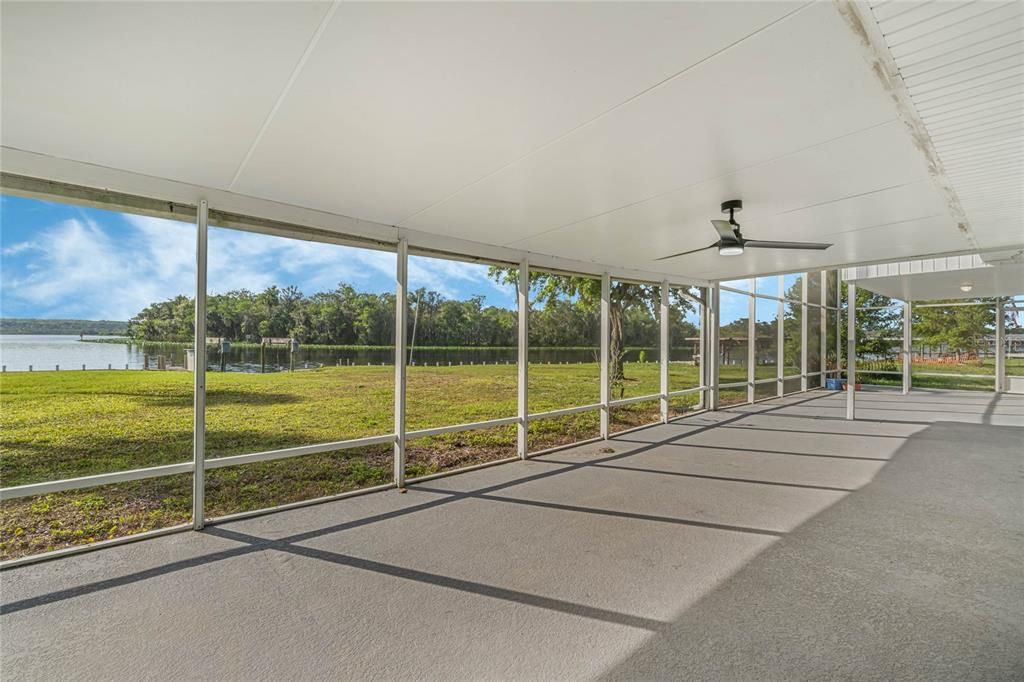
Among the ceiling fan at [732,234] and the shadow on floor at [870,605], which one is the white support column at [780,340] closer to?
the shadow on floor at [870,605]

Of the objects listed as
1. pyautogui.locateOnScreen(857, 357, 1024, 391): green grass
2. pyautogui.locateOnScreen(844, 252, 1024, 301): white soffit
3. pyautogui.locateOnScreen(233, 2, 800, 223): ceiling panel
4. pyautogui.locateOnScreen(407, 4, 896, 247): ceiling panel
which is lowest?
pyautogui.locateOnScreen(857, 357, 1024, 391): green grass

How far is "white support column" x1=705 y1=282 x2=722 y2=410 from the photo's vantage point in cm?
864

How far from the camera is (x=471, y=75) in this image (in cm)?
176

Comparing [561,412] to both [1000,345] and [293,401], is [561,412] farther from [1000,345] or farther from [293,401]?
[1000,345]

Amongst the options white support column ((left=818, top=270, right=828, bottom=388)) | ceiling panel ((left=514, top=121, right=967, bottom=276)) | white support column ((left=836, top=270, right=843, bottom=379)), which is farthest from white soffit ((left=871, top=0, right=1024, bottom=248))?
white support column ((left=836, top=270, right=843, bottom=379))

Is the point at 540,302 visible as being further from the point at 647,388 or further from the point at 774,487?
the point at 774,487

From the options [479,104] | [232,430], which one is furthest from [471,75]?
[232,430]

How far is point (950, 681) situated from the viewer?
5.71 ft

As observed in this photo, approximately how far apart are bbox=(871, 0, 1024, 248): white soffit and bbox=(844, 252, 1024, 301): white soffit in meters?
4.67

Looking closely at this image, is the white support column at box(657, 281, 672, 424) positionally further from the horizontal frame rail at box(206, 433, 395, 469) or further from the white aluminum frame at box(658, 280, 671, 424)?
the horizontal frame rail at box(206, 433, 395, 469)

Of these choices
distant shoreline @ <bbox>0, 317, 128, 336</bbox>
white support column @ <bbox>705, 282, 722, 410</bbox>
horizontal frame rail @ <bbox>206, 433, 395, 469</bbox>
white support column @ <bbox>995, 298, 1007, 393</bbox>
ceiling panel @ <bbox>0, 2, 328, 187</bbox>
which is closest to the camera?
ceiling panel @ <bbox>0, 2, 328, 187</bbox>

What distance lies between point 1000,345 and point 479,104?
1618cm

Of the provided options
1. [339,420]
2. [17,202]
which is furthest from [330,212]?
[339,420]

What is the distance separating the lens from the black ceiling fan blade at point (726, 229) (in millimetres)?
3598
